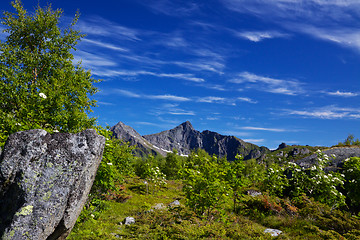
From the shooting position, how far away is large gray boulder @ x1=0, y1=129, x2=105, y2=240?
5.62m

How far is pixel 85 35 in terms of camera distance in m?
17.5

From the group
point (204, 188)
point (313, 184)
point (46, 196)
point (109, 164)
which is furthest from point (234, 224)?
point (46, 196)

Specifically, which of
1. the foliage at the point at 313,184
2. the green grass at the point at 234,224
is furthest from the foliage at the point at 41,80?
the foliage at the point at 313,184

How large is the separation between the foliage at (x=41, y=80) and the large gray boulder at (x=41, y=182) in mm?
2203

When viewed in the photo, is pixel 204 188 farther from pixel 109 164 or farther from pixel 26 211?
pixel 26 211

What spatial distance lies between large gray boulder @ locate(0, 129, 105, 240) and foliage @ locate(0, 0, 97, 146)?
7.23 feet

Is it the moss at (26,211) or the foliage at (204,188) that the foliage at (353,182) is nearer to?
the foliage at (204,188)

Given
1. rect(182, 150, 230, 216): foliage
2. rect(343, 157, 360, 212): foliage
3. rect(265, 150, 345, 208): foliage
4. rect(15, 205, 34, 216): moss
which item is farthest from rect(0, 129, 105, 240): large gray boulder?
rect(343, 157, 360, 212): foliage

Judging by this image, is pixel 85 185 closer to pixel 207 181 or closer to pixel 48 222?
pixel 48 222

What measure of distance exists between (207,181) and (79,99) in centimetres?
870

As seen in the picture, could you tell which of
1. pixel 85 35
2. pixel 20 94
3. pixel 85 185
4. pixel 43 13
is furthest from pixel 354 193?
pixel 43 13

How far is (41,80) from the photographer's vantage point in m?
11.8

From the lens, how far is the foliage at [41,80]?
9273 mm

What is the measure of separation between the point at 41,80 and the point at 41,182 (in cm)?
806
